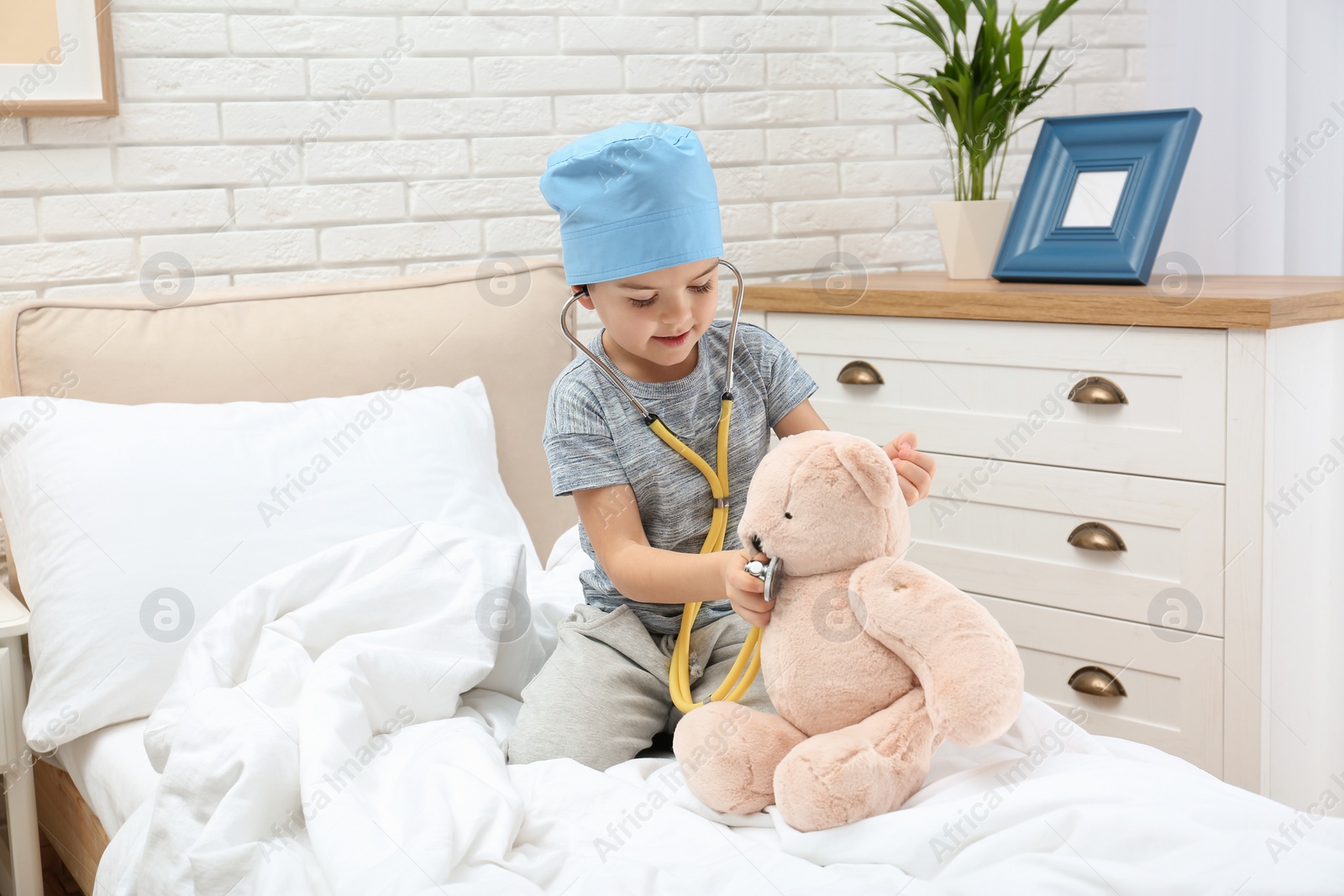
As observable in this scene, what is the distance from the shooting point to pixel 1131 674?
184cm

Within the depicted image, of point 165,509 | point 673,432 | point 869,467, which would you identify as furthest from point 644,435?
point 165,509

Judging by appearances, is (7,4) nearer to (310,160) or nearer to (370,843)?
(310,160)

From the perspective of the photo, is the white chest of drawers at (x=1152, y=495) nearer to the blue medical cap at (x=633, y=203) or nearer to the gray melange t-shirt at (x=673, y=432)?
the gray melange t-shirt at (x=673, y=432)

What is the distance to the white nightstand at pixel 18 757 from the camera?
1434 mm

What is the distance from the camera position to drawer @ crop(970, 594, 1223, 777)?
1.74 meters

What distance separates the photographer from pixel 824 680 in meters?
0.98

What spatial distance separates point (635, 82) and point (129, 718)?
1.47 m

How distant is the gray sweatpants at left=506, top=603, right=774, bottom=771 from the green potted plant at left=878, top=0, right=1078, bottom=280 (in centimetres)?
118

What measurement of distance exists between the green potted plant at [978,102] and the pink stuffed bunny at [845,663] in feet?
4.35

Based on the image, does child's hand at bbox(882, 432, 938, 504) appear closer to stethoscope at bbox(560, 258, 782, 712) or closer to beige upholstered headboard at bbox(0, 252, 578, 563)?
stethoscope at bbox(560, 258, 782, 712)

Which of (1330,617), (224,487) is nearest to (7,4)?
(224,487)

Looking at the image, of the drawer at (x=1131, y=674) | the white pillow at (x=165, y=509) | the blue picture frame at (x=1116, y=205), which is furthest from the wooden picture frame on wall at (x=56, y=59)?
the drawer at (x=1131, y=674)

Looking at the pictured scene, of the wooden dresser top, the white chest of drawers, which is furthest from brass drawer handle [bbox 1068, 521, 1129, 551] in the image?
the wooden dresser top

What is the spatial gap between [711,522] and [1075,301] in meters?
0.89
